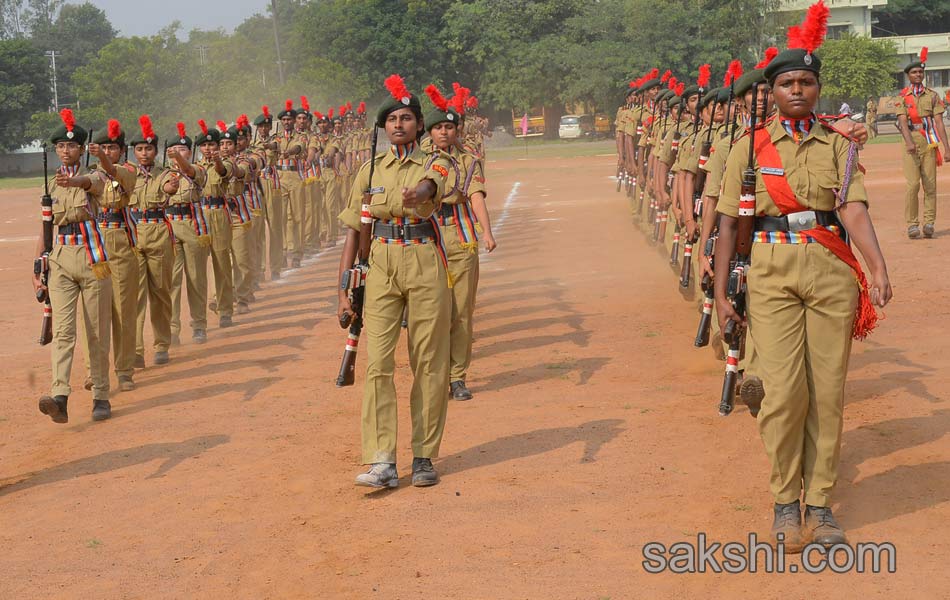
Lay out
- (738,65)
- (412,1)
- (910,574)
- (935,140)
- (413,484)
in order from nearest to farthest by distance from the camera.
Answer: (910,574), (413,484), (738,65), (935,140), (412,1)

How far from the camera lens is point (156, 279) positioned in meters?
12.6

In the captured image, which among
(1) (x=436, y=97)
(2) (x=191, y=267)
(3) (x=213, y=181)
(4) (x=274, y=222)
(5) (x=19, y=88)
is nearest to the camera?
(1) (x=436, y=97)

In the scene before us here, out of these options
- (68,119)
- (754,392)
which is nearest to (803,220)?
(754,392)

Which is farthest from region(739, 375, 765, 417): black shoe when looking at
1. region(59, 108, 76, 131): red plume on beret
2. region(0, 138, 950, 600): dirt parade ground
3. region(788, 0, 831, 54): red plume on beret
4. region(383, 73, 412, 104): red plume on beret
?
region(59, 108, 76, 131): red plume on beret

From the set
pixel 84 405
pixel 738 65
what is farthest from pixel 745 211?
pixel 84 405

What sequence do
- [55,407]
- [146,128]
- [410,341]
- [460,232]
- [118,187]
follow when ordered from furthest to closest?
[146,128], [118,187], [460,232], [55,407], [410,341]

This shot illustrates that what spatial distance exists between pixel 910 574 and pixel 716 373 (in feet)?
15.1

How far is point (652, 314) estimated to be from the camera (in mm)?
13562

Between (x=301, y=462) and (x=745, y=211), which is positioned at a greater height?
(x=745, y=211)

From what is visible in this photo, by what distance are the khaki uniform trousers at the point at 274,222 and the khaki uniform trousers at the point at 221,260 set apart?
15.5 ft

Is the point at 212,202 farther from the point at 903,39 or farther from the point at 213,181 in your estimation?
the point at 903,39

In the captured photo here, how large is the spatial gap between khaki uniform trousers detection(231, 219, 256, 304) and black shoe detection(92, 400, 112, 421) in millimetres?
5732

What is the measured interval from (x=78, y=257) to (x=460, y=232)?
2.92 m

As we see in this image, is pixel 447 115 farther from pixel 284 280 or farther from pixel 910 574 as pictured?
pixel 284 280
